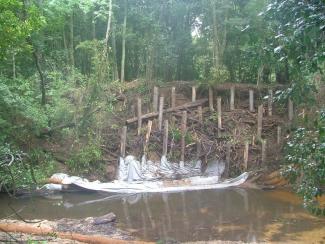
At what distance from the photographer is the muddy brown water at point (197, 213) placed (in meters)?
9.42

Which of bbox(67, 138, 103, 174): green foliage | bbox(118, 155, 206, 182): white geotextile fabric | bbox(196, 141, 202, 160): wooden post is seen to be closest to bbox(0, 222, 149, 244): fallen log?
bbox(67, 138, 103, 174): green foliage

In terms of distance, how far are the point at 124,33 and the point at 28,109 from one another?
8.38 m

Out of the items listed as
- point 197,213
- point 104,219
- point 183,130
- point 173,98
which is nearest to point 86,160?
point 183,130

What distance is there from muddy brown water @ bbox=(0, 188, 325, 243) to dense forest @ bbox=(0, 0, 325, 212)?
4.41ft

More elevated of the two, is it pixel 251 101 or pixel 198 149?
pixel 251 101

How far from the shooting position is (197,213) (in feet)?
37.7

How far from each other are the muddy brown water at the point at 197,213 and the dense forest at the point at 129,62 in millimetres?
1345

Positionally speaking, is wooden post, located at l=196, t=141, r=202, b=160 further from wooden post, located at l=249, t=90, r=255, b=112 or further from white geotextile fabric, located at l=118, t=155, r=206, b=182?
wooden post, located at l=249, t=90, r=255, b=112

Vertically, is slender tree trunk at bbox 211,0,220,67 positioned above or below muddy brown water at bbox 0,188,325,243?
above

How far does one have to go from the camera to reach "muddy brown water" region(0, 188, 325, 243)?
942cm

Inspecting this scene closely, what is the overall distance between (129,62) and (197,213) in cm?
1307

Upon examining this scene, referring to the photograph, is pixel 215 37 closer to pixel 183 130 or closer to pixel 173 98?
pixel 173 98

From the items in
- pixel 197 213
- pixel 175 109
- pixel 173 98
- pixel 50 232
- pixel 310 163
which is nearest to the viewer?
pixel 310 163

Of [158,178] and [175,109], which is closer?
[158,178]
